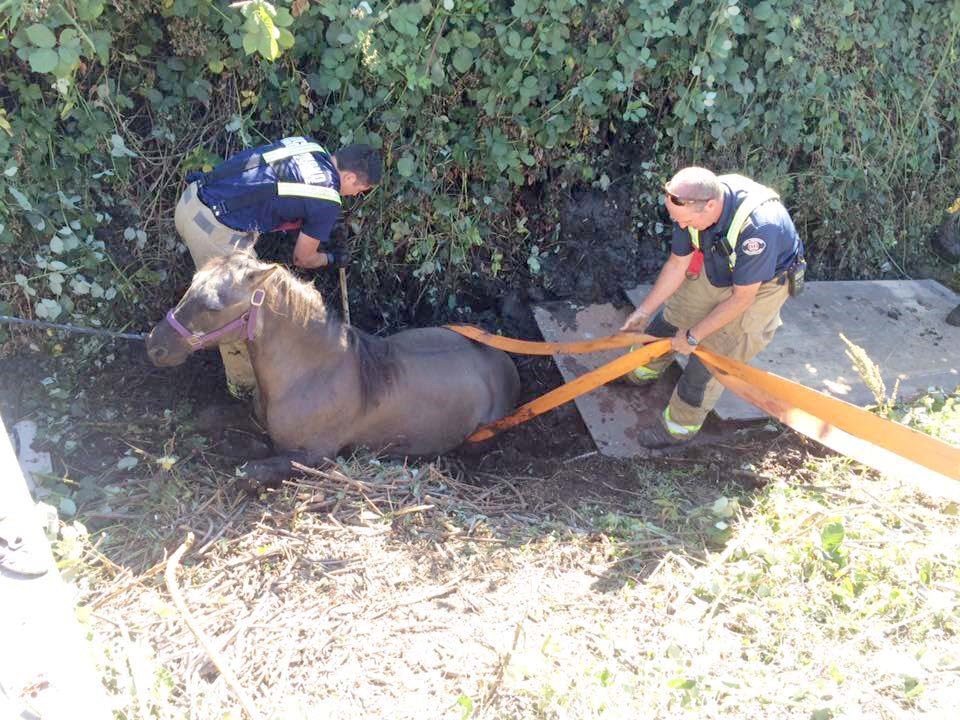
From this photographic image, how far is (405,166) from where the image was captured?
5230 millimetres

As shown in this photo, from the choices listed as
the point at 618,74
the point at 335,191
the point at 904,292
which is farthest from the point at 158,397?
the point at 904,292

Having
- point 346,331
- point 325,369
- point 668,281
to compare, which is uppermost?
point 668,281

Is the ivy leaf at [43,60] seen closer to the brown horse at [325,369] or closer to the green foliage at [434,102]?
the green foliage at [434,102]

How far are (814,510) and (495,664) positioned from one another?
81.4 inches

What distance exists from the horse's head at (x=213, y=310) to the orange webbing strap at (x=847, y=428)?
106 inches

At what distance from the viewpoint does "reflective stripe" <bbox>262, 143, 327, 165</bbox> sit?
4.60 metres

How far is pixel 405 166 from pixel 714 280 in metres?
2.16

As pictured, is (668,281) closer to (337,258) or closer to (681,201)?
(681,201)

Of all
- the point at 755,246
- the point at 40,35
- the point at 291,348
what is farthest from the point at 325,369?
the point at 755,246

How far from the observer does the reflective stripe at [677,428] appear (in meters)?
5.31

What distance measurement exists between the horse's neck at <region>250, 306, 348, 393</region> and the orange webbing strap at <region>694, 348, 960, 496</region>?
226cm

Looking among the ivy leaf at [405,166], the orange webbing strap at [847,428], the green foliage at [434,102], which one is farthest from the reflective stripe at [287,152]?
the orange webbing strap at [847,428]

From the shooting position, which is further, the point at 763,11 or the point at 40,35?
the point at 763,11

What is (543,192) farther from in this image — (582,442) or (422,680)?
(422,680)
